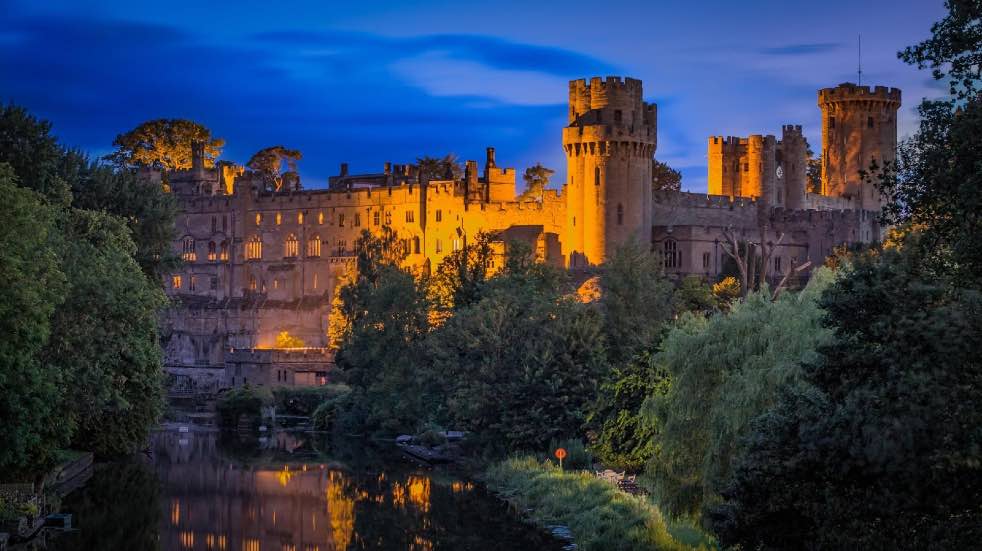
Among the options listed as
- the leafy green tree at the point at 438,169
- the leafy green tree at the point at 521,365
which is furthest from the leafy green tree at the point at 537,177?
the leafy green tree at the point at 521,365

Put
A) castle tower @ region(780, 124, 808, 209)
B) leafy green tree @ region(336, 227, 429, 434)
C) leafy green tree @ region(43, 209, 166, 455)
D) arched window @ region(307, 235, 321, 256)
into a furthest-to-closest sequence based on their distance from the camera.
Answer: arched window @ region(307, 235, 321, 256)
castle tower @ region(780, 124, 808, 209)
leafy green tree @ region(336, 227, 429, 434)
leafy green tree @ region(43, 209, 166, 455)

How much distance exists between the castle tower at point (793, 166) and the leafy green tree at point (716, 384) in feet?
211

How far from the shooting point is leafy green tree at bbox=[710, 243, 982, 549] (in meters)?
19.3

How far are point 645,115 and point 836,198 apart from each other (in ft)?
76.8

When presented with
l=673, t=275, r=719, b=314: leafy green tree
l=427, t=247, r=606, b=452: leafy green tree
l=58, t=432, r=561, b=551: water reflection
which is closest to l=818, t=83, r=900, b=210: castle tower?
l=673, t=275, r=719, b=314: leafy green tree

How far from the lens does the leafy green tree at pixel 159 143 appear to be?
419 ft

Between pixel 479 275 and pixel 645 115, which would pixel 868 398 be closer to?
pixel 479 275

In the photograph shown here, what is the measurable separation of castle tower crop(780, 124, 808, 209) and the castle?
90 millimetres

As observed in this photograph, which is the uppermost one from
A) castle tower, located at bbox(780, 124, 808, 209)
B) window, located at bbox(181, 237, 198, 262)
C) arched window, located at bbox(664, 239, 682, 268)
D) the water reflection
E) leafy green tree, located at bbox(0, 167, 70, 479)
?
castle tower, located at bbox(780, 124, 808, 209)

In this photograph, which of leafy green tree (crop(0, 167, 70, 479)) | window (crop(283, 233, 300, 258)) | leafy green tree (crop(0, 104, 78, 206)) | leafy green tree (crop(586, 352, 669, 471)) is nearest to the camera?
leafy green tree (crop(0, 167, 70, 479))

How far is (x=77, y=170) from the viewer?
A: 54281mm

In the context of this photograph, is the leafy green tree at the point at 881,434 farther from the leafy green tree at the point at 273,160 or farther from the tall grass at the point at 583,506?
the leafy green tree at the point at 273,160

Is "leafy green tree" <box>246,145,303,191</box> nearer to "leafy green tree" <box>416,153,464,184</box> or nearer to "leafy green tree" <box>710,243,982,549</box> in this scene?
"leafy green tree" <box>416,153,464,184</box>

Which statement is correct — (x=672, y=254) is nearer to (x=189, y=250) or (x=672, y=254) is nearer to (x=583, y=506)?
(x=583, y=506)
